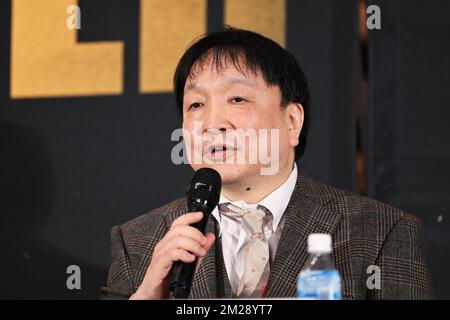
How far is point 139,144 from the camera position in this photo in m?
2.21

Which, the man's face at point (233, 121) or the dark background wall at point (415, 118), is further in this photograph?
the dark background wall at point (415, 118)

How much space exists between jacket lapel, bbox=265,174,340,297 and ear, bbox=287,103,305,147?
0.35ft

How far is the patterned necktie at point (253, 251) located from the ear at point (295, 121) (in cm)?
22

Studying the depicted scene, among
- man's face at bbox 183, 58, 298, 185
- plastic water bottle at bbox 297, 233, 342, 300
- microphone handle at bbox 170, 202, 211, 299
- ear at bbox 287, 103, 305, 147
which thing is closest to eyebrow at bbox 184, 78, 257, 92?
man's face at bbox 183, 58, 298, 185

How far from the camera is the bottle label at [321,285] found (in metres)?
1.10

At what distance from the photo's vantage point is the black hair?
5.89ft

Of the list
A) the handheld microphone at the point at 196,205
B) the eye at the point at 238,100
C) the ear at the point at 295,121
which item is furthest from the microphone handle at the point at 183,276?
the ear at the point at 295,121

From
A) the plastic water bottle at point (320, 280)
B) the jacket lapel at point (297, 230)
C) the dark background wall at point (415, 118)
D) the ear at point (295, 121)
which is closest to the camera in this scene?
the plastic water bottle at point (320, 280)

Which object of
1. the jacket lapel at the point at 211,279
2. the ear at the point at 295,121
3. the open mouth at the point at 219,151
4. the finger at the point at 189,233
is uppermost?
the ear at the point at 295,121

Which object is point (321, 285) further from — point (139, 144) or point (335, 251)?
point (139, 144)

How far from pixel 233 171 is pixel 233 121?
120mm

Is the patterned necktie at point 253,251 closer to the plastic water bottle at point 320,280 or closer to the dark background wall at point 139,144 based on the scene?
the dark background wall at point 139,144

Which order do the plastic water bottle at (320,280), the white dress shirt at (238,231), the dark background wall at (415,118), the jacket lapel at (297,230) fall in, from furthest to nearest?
the dark background wall at (415,118), the white dress shirt at (238,231), the jacket lapel at (297,230), the plastic water bottle at (320,280)

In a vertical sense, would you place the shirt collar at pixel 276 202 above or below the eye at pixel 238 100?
below
